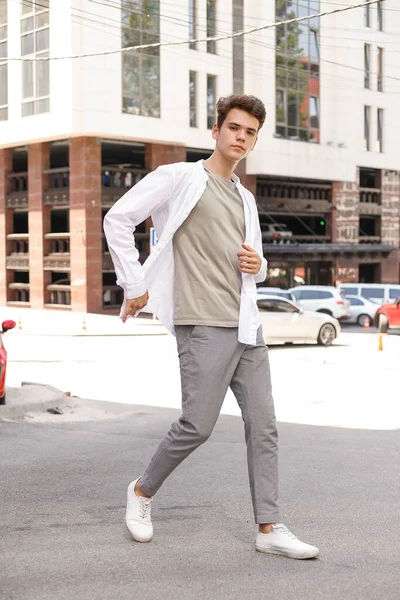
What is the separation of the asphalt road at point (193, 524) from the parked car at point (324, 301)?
2530 cm

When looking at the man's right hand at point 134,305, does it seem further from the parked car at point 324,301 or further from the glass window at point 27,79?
the glass window at point 27,79

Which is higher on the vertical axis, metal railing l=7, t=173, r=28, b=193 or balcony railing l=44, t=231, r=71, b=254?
metal railing l=7, t=173, r=28, b=193

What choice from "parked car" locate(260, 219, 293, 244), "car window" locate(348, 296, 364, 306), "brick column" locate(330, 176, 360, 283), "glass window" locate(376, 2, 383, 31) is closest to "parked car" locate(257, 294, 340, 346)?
"car window" locate(348, 296, 364, 306)

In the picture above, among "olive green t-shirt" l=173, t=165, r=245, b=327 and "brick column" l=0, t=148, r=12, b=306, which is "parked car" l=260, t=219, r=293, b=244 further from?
"olive green t-shirt" l=173, t=165, r=245, b=327

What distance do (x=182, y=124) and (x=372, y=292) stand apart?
10882 millimetres

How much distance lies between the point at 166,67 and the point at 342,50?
12.7 metres

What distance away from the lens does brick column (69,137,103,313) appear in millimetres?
38938

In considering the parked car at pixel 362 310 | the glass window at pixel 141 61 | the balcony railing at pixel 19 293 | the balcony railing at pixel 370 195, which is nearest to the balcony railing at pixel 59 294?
the balcony railing at pixel 19 293

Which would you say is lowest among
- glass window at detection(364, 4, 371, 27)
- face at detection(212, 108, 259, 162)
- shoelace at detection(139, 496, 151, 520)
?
shoelace at detection(139, 496, 151, 520)

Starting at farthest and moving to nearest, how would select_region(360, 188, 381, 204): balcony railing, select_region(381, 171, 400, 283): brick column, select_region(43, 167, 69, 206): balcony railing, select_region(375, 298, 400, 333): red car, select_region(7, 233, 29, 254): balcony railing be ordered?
select_region(381, 171, 400, 283): brick column
select_region(360, 188, 381, 204): balcony railing
select_region(7, 233, 29, 254): balcony railing
select_region(43, 167, 69, 206): balcony railing
select_region(375, 298, 400, 333): red car

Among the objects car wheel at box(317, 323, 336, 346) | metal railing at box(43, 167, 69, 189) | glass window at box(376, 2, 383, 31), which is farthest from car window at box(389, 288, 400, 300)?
glass window at box(376, 2, 383, 31)

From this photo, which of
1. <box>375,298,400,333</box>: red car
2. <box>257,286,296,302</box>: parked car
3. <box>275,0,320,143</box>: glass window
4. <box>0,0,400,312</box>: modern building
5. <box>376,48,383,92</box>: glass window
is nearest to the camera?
<box>375,298,400,333</box>: red car

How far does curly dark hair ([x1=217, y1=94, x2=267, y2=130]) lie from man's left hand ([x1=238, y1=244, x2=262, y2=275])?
0.71m

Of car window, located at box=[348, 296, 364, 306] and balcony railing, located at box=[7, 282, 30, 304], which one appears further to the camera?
balcony railing, located at box=[7, 282, 30, 304]
